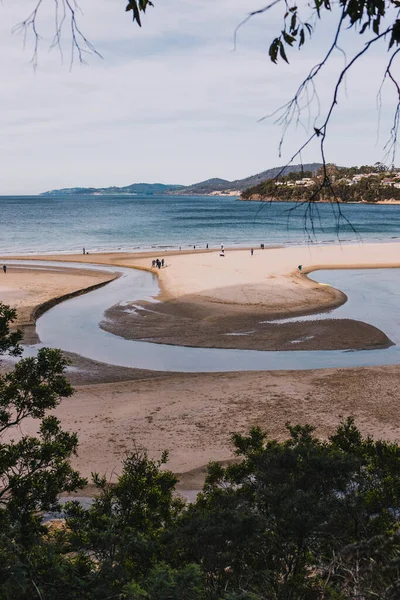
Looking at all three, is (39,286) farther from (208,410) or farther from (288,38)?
(288,38)

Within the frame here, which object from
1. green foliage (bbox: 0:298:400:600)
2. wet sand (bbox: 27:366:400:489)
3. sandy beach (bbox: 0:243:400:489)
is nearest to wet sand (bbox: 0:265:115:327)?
sandy beach (bbox: 0:243:400:489)

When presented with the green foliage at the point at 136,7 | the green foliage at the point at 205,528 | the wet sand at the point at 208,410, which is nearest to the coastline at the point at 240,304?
the wet sand at the point at 208,410

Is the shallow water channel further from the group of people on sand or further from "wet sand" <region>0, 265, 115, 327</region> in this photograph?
the group of people on sand

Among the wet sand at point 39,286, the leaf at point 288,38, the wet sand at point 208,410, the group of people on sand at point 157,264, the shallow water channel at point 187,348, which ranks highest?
the leaf at point 288,38

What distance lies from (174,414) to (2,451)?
31.3ft

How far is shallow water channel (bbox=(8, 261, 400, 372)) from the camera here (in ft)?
74.3

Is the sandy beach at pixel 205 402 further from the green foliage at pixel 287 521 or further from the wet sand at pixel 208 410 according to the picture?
the green foliage at pixel 287 521

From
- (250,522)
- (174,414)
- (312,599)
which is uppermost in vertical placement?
(250,522)

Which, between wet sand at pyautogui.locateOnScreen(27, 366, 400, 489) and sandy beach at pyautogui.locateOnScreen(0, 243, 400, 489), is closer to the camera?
wet sand at pyautogui.locateOnScreen(27, 366, 400, 489)

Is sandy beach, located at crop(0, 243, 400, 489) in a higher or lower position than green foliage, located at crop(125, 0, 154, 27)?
lower

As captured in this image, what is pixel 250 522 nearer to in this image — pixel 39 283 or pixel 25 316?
pixel 25 316

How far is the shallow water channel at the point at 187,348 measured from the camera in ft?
74.3

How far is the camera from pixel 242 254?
55969mm

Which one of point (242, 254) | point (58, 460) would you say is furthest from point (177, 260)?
point (58, 460)
